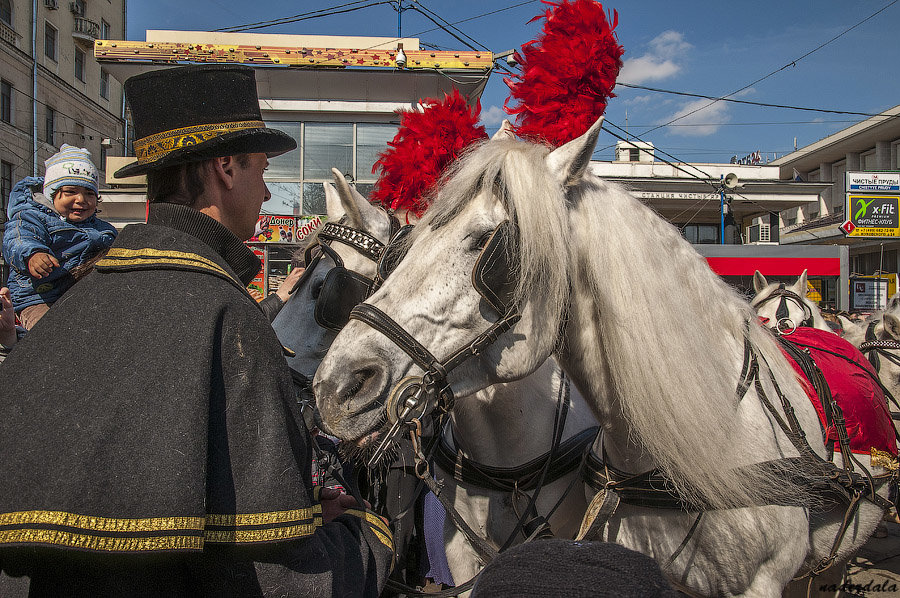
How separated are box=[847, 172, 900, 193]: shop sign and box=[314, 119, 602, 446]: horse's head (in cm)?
2136

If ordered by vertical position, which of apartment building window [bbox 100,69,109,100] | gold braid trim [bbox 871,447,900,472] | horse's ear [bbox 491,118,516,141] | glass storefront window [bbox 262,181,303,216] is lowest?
gold braid trim [bbox 871,447,900,472]

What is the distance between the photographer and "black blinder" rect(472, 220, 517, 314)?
5.17 feet

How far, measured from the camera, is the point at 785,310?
10.9 ft

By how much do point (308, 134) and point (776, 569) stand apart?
9.97m

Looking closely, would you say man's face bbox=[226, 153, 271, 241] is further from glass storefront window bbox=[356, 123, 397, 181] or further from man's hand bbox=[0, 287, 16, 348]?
glass storefront window bbox=[356, 123, 397, 181]

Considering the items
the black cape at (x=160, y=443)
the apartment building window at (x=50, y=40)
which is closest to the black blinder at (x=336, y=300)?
the black cape at (x=160, y=443)

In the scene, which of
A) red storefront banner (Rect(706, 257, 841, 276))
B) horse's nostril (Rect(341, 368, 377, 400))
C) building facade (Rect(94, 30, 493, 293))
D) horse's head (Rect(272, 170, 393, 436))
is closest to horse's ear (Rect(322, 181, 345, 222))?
horse's head (Rect(272, 170, 393, 436))

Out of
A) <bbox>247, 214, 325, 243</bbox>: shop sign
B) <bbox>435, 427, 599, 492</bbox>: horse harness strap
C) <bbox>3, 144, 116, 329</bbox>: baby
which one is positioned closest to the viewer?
<bbox>435, 427, 599, 492</bbox>: horse harness strap

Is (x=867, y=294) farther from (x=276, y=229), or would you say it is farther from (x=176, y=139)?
(x=176, y=139)

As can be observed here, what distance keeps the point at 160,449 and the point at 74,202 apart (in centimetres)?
293

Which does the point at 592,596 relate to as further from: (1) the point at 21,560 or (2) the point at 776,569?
(2) the point at 776,569

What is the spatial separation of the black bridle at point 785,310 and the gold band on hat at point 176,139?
287 cm

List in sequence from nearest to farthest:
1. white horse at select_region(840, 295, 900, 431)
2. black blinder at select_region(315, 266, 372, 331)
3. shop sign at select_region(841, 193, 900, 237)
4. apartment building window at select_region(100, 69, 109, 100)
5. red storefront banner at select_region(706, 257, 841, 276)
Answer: black blinder at select_region(315, 266, 372, 331) → white horse at select_region(840, 295, 900, 431) → red storefront banner at select_region(706, 257, 841, 276) → shop sign at select_region(841, 193, 900, 237) → apartment building window at select_region(100, 69, 109, 100)

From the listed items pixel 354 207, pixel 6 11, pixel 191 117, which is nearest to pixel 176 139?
pixel 191 117
